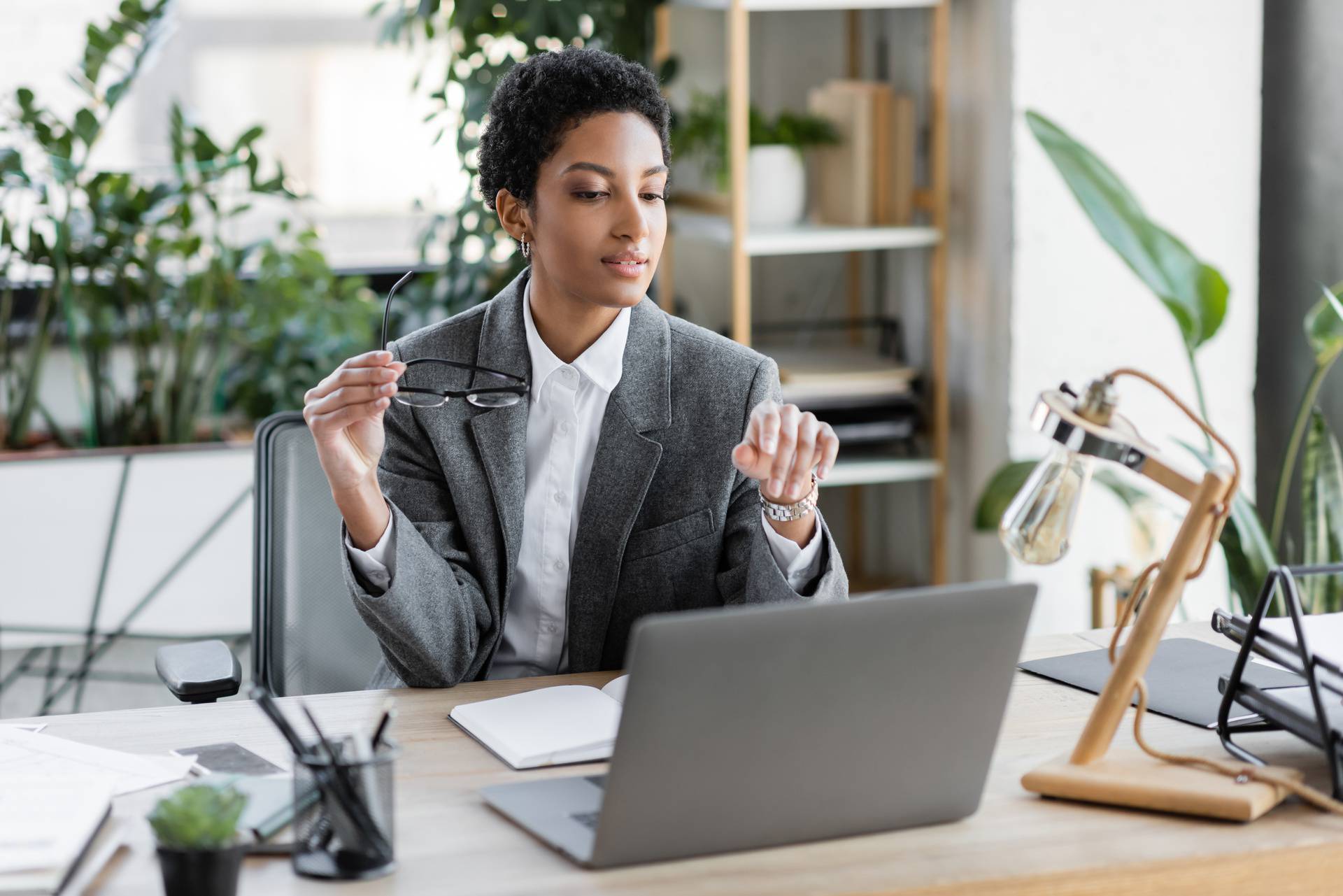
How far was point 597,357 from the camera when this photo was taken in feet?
5.48

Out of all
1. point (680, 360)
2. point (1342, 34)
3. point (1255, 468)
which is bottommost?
point (1255, 468)

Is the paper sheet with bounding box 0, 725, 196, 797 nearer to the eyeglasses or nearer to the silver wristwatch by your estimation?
the eyeglasses

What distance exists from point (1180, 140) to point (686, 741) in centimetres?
211

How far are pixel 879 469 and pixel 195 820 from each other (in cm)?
206

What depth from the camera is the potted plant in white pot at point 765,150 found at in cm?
288

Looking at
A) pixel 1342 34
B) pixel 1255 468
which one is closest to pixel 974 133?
pixel 1342 34

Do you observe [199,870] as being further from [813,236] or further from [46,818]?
[813,236]

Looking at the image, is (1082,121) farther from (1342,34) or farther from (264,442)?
(264,442)

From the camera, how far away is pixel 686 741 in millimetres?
1022

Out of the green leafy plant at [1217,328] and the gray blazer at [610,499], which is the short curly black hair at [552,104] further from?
the green leafy plant at [1217,328]

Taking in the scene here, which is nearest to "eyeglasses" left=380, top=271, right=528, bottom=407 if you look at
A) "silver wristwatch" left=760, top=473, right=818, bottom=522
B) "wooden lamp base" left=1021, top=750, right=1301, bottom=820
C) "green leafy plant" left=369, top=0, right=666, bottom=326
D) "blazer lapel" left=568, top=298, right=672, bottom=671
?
"blazer lapel" left=568, top=298, right=672, bottom=671

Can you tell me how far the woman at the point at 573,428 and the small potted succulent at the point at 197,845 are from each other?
54 centimetres

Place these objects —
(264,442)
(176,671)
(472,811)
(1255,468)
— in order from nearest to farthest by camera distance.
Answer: (472,811) → (176,671) → (264,442) → (1255,468)

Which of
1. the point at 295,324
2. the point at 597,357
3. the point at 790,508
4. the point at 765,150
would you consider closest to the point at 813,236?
the point at 765,150
